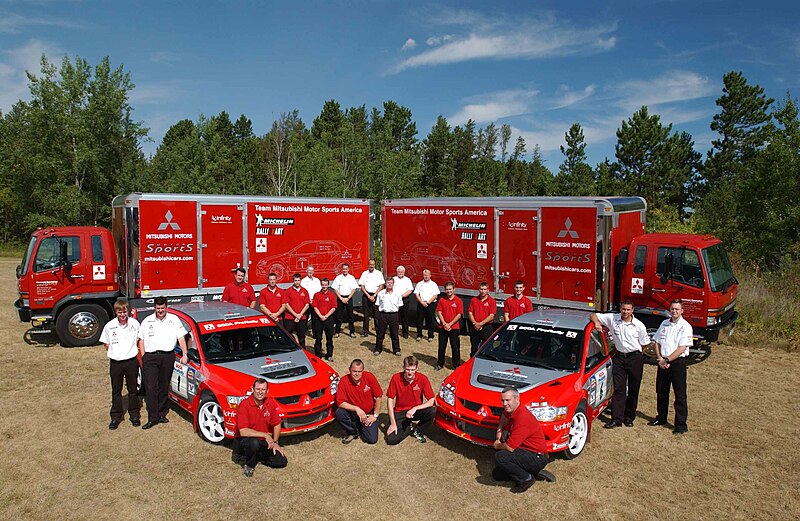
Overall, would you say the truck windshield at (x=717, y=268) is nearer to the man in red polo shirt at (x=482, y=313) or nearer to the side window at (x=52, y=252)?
the man in red polo shirt at (x=482, y=313)

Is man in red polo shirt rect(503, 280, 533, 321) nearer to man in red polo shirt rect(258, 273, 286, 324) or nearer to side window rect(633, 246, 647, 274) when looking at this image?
side window rect(633, 246, 647, 274)

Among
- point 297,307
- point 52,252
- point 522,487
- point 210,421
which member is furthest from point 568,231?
point 52,252

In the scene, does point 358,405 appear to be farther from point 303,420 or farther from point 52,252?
point 52,252

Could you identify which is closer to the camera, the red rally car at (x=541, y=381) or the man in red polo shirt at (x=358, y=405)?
the red rally car at (x=541, y=381)

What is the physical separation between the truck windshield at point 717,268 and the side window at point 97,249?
1213cm

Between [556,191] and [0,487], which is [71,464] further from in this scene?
[556,191]

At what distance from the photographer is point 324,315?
11.6 metres

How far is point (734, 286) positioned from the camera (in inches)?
463

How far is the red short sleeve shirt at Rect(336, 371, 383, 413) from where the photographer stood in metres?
7.54

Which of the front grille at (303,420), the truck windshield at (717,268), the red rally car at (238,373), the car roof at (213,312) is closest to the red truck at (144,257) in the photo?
the car roof at (213,312)

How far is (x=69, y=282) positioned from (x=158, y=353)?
219 inches

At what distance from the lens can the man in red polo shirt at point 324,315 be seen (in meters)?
11.6

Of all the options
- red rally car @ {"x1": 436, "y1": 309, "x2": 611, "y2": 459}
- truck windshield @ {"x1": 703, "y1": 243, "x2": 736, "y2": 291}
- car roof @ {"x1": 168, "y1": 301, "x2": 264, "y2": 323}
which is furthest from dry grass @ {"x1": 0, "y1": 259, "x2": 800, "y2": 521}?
truck windshield @ {"x1": 703, "y1": 243, "x2": 736, "y2": 291}

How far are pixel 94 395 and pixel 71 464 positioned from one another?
2.75 metres
